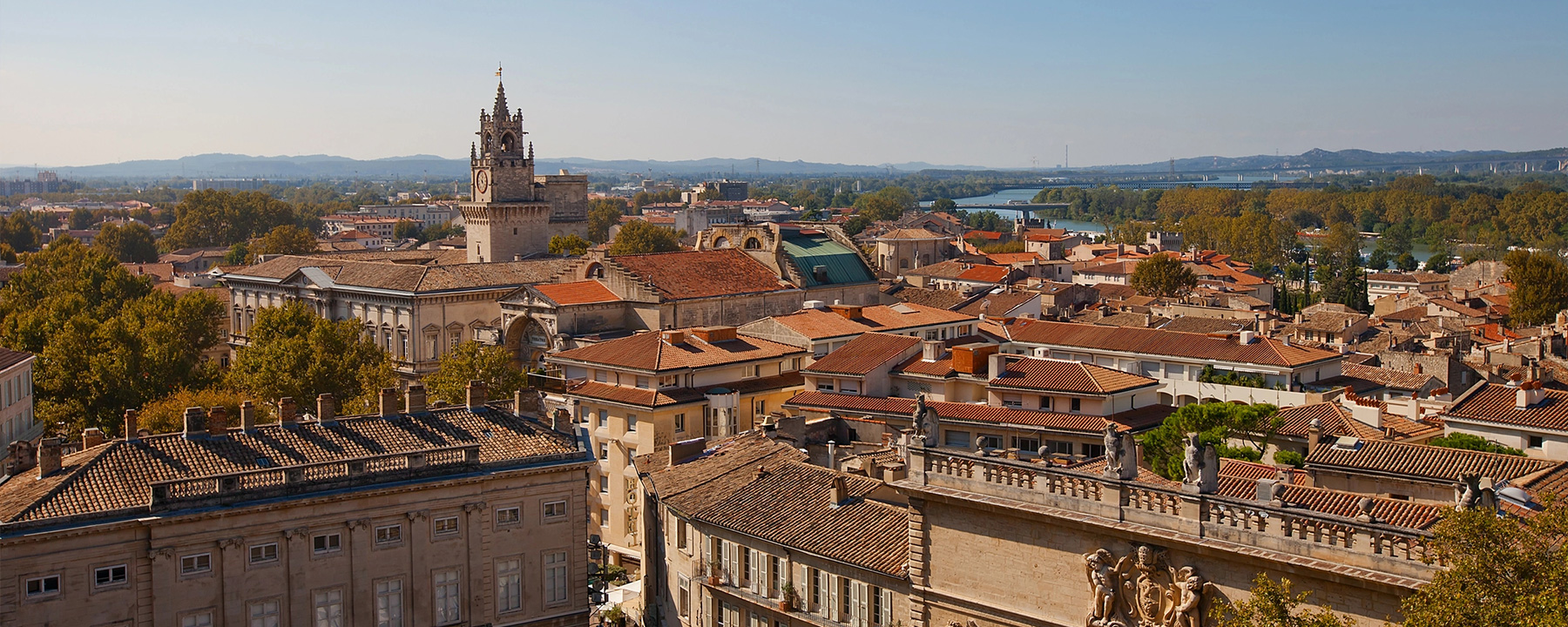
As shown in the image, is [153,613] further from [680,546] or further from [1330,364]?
[1330,364]

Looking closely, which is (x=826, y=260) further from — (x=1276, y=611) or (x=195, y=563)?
(x=1276, y=611)

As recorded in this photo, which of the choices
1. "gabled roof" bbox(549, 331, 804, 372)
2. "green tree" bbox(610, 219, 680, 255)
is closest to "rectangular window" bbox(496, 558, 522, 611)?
"gabled roof" bbox(549, 331, 804, 372)

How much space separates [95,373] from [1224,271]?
86.0m

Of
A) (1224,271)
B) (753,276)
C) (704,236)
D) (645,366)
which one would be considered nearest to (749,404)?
(645,366)

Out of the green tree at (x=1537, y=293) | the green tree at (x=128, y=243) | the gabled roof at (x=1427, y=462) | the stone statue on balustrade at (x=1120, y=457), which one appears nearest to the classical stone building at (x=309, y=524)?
the stone statue on balustrade at (x=1120, y=457)

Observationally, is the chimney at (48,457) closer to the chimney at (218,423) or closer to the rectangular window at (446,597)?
the chimney at (218,423)

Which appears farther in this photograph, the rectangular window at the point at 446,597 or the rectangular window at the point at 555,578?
the rectangular window at the point at 555,578

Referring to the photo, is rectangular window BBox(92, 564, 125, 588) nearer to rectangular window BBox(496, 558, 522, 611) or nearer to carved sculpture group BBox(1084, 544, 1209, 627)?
rectangular window BBox(496, 558, 522, 611)

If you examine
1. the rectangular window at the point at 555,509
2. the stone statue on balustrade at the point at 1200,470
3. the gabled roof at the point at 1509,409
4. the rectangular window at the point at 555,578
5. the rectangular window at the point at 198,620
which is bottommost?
the rectangular window at the point at 555,578

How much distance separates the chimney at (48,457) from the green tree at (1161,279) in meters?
79.8

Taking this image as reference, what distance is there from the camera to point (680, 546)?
107 feet

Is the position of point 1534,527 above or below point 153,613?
above

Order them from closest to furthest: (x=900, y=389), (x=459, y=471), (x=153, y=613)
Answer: (x=153, y=613), (x=459, y=471), (x=900, y=389)

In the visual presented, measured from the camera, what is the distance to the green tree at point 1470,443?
3506 centimetres
